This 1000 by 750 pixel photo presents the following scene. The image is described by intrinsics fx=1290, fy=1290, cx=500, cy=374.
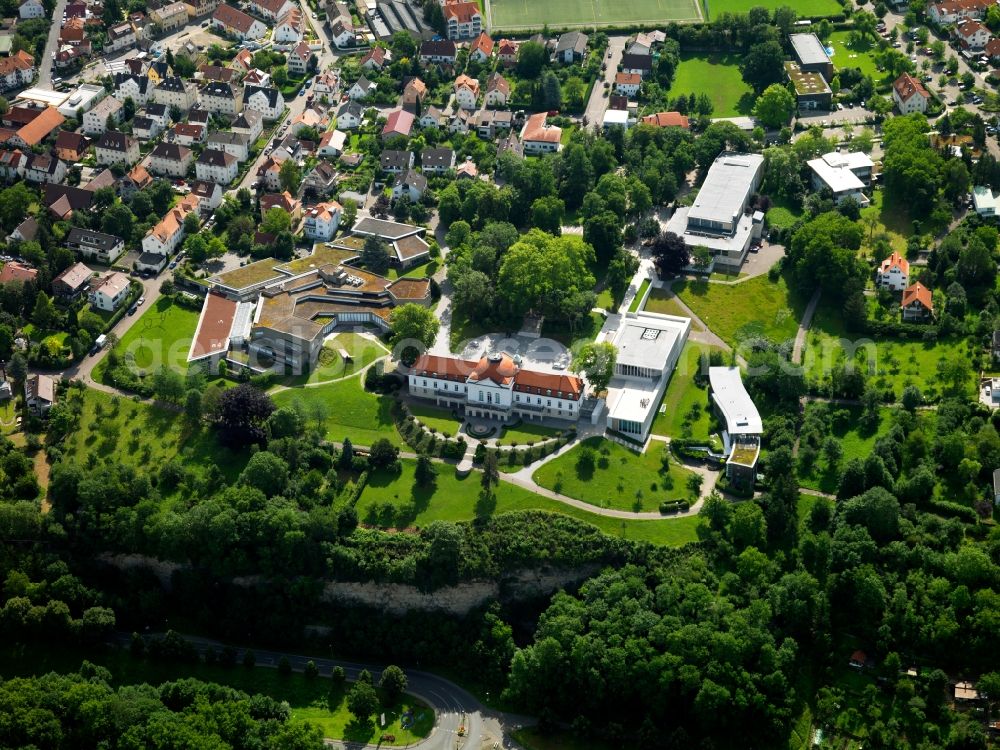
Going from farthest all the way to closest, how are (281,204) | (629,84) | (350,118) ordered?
(629,84) → (350,118) → (281,204)

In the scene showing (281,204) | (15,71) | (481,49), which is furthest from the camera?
(481,49)

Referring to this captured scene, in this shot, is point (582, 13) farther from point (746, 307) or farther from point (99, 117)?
point (746, 307)

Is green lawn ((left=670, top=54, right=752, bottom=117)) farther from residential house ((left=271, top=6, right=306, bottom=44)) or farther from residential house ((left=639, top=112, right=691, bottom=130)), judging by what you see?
residential house ((left=271, top=6, right=306, bottom=44))

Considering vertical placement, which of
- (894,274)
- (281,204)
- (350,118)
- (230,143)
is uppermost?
(894,274)

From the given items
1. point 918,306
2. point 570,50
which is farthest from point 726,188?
point 570,50

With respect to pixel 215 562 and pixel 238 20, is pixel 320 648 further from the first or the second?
pixel 238 20

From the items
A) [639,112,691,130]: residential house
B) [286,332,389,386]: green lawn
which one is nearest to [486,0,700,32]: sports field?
[639,112,691,130]: residential house

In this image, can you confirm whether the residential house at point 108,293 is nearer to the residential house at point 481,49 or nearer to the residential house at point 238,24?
the residential house at point 238,24
